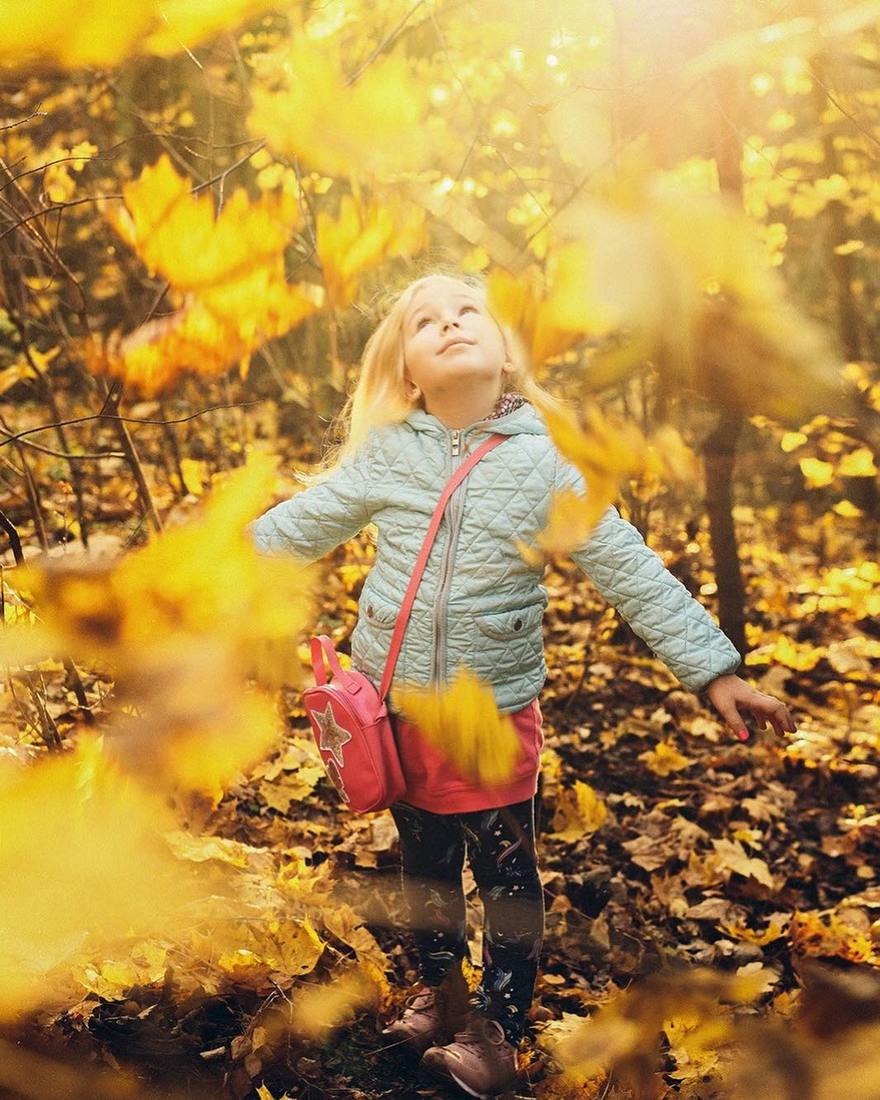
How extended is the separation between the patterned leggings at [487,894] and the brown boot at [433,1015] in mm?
27

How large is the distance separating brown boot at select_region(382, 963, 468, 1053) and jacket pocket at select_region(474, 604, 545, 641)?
73 cm

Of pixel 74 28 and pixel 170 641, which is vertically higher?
pixel 74 28

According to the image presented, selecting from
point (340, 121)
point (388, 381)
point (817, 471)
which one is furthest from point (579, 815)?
point (817, 471)

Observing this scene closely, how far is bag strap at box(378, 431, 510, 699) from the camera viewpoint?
1662mm

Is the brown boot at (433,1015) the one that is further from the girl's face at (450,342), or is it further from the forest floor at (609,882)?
the girl's face at (450,342)

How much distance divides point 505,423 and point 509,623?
1.11 ft

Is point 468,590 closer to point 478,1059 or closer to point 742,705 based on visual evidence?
point 742,705

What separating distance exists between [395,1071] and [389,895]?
55cm

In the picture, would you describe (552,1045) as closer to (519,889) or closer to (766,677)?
(519,889)

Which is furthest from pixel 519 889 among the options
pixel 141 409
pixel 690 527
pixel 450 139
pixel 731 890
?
pixel 141 409

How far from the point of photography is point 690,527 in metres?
4.12

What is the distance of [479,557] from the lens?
166cm

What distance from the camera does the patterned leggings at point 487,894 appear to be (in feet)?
5.92

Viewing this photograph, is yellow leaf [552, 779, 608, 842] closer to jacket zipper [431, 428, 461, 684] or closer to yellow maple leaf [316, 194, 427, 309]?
jacket zipper [431, 428, 461, 684]
